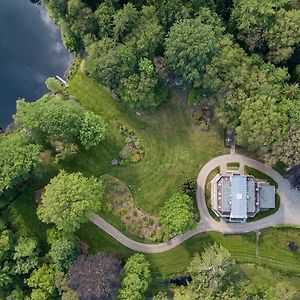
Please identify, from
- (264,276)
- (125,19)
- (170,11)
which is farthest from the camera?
(264,276)

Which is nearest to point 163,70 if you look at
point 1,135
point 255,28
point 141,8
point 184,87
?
point 184,87

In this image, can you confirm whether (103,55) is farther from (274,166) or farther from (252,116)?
(274,166)

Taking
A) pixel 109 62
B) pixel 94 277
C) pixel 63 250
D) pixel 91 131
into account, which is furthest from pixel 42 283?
pixel 109 62

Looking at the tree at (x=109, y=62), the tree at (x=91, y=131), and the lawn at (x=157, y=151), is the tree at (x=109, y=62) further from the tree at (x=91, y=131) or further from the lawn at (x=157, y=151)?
the lawn at (x=157, y=151)

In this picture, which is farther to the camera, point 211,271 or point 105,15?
point 105,15

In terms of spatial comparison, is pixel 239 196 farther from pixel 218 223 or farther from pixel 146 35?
pixel 146 35

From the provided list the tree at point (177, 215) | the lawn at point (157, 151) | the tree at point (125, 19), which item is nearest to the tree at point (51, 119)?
the lawn at point (157, 151)

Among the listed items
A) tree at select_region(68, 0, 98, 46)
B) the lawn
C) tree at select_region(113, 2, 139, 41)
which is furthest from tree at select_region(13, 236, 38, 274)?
tree at select_region(113, 2, 139, 41)
